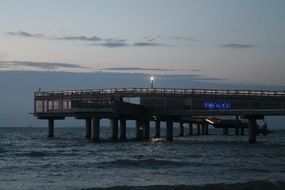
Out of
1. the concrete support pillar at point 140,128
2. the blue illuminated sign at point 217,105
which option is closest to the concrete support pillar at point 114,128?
the concrete support pillar at point 140,128

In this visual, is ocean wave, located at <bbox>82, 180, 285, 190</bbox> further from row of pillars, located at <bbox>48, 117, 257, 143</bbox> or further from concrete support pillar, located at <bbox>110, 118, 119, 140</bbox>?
concrete support pillar, located at <bbox>110, 118, 119, 140</bbox>

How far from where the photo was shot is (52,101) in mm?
98438

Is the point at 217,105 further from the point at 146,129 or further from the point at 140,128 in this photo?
the point at 140,128

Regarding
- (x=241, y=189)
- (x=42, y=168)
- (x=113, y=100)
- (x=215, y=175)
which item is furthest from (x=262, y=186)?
(x=113, y=100)

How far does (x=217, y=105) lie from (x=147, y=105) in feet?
34.9

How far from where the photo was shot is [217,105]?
90.8 meters

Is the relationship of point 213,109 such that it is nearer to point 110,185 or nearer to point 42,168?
point 42,168

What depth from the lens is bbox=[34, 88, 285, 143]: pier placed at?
82.8m

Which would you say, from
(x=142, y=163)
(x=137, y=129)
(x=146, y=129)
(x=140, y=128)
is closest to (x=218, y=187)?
(x=142, y=163)

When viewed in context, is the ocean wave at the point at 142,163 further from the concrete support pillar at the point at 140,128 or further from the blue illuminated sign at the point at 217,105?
the concrete support pillar at the point at 140,128

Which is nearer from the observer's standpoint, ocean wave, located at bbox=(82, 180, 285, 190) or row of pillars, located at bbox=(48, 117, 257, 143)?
ocean wave, located at bbox=(82, 180, 285, 190)

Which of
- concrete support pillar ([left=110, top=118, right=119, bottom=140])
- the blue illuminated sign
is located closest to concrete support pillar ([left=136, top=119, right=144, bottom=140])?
concrete support pillar ([left=110, top=118, right=119, bottom=140])

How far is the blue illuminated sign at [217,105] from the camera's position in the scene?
90.2 meters

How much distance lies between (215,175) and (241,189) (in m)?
7.03
